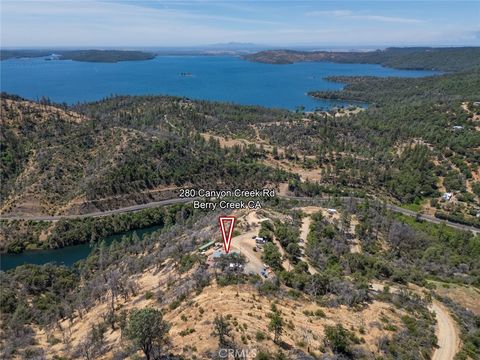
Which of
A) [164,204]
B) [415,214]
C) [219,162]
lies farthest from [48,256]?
[415,214]

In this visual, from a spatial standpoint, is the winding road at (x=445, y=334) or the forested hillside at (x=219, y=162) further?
the forested hillside at (x=219, y=162)

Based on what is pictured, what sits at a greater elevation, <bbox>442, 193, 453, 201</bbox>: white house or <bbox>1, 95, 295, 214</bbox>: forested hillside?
<bbox>1, 95, 295, 214</bbox>: forested hillside

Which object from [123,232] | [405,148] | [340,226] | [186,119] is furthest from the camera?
[186,119]

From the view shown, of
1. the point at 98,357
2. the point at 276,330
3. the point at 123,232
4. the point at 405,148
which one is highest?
the point at 276,330

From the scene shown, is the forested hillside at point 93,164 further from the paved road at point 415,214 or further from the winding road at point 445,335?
the winding road at point 445,335

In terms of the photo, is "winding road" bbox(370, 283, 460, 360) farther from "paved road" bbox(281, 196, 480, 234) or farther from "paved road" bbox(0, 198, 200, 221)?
"paved road" bbox(0, 198, 200, 221)

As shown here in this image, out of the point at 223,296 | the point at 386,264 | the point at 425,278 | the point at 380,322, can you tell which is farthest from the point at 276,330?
the point at 425,278

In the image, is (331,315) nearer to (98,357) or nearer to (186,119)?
(98,357)

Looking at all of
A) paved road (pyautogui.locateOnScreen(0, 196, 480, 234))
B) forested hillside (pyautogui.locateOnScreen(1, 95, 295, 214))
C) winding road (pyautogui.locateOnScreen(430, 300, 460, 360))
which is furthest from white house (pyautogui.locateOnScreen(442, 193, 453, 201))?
winding road (pyautogui.locateOnScreen(430, 300, 460, 360))

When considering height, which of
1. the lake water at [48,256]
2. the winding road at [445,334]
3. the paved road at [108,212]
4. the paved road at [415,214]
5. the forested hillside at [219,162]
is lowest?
the lake water at [48,256]

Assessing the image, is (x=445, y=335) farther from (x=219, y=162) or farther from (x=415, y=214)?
(x=219, y=162)

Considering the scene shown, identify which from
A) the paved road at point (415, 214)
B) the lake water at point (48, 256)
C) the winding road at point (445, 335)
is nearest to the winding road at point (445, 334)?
the winding road at point (445, 335)
